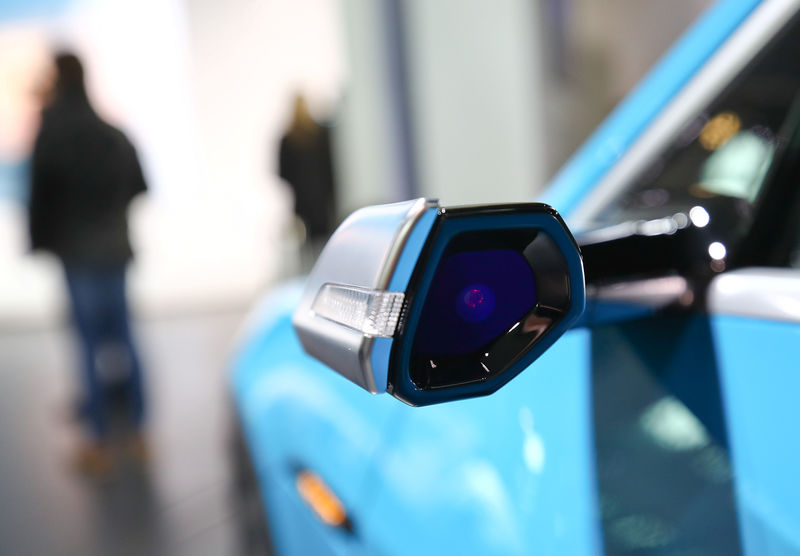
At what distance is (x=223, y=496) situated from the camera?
3031mm

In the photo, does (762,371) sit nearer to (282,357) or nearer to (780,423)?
(780,423)

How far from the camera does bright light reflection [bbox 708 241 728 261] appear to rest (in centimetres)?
70

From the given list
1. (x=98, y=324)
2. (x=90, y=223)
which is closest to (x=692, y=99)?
(x=90, y=223)

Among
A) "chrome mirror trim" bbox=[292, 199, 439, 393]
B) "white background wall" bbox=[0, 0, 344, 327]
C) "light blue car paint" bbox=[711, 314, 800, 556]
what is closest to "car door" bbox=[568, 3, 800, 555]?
"light blue car paint" bbox=[711, 314, 800, 556]

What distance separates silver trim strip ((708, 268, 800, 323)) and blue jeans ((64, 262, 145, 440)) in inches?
139

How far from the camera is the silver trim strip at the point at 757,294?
564mm

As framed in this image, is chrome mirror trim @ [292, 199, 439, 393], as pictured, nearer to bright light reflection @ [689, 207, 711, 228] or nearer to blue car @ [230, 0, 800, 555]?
blue car @ [230, 0, 800, 555]

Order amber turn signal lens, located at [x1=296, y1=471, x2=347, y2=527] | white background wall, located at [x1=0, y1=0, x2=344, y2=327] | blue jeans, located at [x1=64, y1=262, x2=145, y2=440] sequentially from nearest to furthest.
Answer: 1. amber turn signal lens, located at [x1=296, y1=471, x2=347, y2=527]
2. blue jeans, located at [x1=64, y1=262, x2=145, y2=440]
3. white background wall, located at [x1=0, y1=0, x2=344, y2=327]

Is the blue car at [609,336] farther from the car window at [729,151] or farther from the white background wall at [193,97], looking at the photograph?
the white background wall at [193,97]

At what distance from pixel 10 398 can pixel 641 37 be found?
5.30 m

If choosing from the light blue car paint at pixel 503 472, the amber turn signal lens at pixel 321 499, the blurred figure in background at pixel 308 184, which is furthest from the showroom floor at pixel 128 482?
the blurred figure in background at pixel 308 184

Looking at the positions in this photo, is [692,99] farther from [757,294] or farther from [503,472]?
[503,472]

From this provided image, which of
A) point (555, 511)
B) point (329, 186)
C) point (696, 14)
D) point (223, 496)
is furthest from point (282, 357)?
point (696, 14)

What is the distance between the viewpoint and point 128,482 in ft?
10.8
